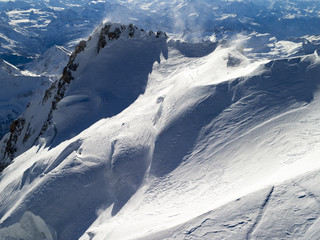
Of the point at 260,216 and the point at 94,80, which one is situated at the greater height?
the point at 94,80

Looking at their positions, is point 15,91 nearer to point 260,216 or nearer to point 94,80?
point 94,80

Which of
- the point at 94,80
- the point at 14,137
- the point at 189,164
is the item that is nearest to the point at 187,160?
the point at 189,164

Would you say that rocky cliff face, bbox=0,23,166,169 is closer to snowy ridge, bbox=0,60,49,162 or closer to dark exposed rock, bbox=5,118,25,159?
dark exposed rock, bbox=5,118,25,159

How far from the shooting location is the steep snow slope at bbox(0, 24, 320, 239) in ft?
26.6

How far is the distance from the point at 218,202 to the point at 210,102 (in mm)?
7106

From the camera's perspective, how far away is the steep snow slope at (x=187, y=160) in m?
8.10

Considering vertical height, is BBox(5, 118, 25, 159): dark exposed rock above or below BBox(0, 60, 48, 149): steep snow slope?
below

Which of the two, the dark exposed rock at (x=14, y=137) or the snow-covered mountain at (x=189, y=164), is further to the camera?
the dark exposed rock at (x=14, y=137)

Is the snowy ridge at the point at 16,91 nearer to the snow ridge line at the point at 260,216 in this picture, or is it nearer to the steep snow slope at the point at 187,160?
the steep snow slope at the point at 187,160

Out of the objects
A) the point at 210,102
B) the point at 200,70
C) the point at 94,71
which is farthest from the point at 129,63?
the point at 210,102

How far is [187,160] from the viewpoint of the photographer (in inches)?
474

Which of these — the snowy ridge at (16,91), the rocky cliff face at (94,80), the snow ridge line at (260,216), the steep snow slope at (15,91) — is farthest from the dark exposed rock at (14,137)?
the steep snow slope at (15,91)

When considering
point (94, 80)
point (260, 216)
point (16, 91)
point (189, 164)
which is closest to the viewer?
point (260, 216)

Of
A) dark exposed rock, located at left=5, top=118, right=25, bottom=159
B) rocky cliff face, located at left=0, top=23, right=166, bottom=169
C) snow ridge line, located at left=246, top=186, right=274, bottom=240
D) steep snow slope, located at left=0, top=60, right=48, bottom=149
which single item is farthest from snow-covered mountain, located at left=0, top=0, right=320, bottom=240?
steep snow slope, located at left=0, top=60, right=48, bottom=149
